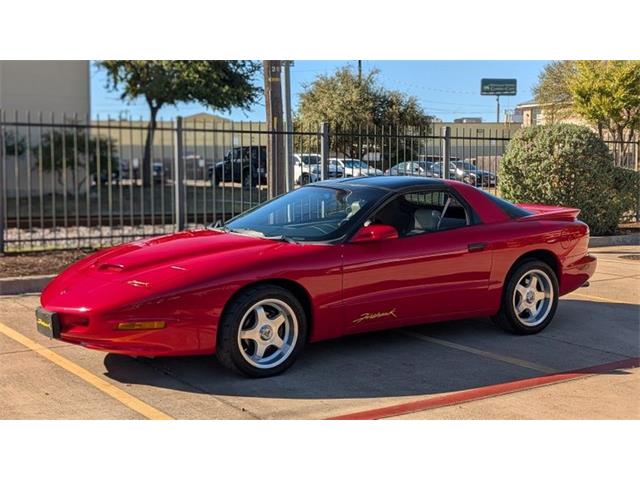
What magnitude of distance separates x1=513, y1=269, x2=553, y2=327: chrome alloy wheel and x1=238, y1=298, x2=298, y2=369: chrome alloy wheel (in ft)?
7.43

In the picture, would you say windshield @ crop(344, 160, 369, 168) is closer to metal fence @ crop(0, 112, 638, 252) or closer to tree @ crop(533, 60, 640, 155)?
metal fence @ crop(0, 112, 638, 252)

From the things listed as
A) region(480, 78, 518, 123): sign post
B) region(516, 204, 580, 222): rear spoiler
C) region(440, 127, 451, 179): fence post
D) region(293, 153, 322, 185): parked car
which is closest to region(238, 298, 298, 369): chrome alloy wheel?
region(516, 204, 580, 222): rear spoiler

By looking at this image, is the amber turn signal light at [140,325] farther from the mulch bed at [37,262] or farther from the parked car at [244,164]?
the parked car at [244,164]

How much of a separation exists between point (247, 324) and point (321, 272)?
2.15 ft

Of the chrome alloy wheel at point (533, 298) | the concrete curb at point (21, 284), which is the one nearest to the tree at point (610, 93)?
the chrome alloy wheel at point (533, 298)

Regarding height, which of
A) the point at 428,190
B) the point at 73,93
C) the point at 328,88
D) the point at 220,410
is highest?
the point at 328,88

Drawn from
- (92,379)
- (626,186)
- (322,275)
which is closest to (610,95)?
(626,186)

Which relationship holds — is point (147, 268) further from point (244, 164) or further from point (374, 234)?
Answer: point (244, 164)

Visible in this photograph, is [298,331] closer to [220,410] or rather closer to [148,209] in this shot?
[220,410]

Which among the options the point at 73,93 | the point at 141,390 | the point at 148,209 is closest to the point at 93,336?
the point at 141,390

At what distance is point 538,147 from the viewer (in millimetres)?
13102

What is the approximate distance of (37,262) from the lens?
9.24m

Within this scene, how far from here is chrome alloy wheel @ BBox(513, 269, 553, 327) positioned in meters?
6.46

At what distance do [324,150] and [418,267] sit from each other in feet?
22.0
